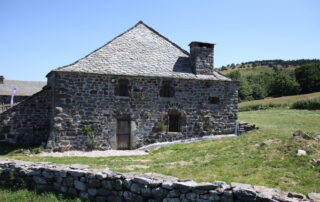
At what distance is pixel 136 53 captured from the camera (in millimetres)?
17188

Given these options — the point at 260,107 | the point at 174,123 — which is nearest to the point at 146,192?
the point at 174,123

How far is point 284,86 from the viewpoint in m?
56.7

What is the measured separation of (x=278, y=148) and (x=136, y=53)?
10360 millimetres

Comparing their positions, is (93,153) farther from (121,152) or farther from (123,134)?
(123,134)

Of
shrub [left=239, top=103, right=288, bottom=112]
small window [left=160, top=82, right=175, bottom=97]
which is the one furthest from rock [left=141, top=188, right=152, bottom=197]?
shrub [left=239, top=103, right=288, bottom=112]

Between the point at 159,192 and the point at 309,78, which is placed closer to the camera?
the point at 159,192

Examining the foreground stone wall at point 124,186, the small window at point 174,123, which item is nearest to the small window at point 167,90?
the small window at point 174,123

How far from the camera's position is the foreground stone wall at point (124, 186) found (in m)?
5.09

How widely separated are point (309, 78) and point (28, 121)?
2157 inches

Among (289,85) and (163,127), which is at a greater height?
(289,85)

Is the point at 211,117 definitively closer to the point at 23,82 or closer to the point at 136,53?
the point at 136,53

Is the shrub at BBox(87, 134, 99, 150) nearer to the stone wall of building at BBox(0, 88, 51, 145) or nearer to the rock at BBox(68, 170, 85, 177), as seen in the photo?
the stone wall of building at BBox(0, 88, 51, 145)

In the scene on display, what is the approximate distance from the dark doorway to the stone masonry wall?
25 centimetres

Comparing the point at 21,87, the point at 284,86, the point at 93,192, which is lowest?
the point at 93,192
